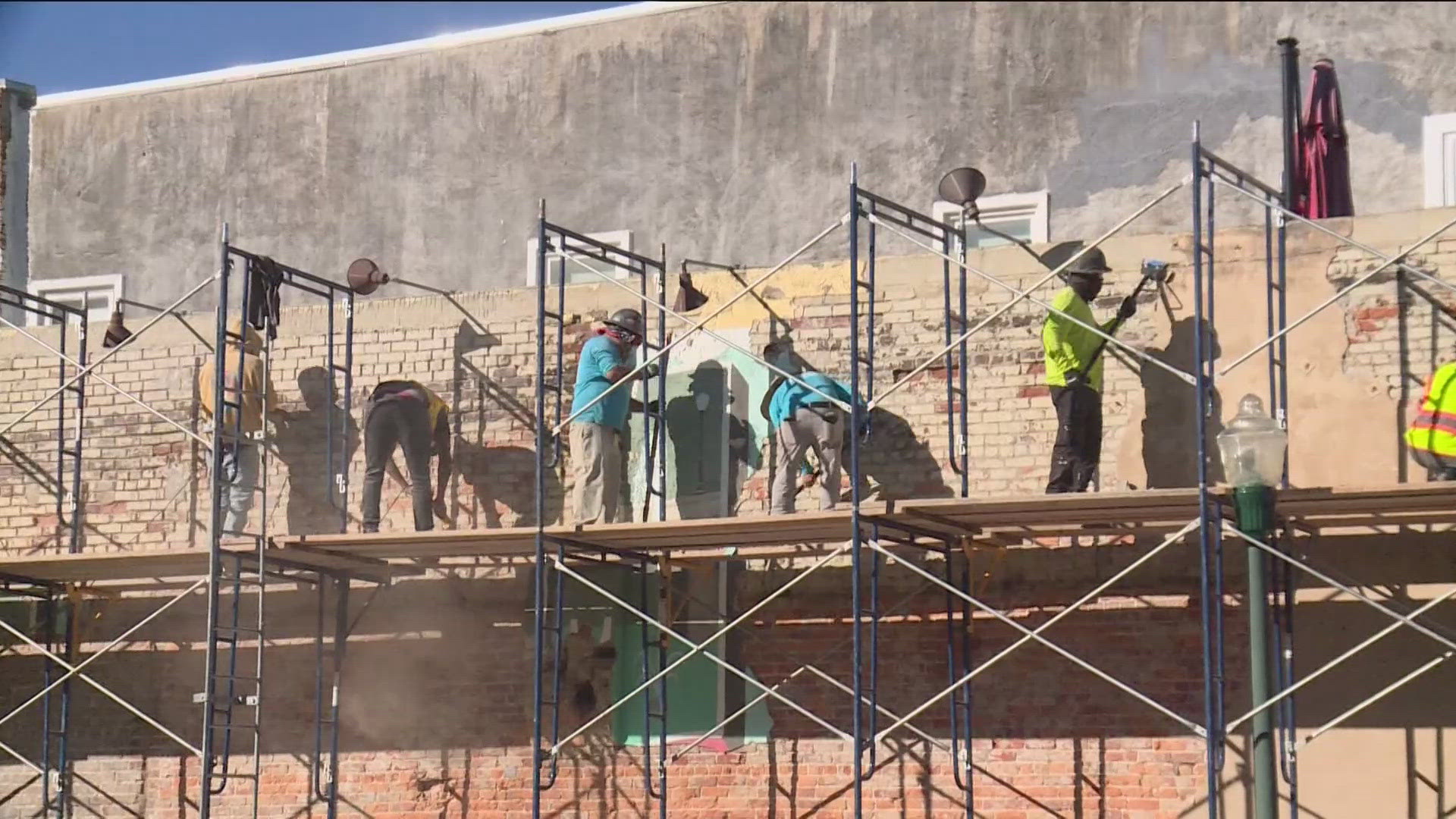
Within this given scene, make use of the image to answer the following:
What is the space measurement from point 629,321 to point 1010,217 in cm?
398

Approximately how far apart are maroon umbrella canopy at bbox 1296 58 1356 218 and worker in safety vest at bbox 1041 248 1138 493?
1.84 metres

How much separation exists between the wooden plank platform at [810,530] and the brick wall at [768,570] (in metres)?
0.29

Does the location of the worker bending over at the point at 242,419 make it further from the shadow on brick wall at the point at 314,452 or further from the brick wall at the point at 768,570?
the brick wall at the point at 768,570

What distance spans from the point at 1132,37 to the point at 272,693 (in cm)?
782

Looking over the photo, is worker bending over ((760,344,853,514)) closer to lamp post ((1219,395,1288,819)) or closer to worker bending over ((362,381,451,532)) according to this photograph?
worker bending over ((362,381,451,532))

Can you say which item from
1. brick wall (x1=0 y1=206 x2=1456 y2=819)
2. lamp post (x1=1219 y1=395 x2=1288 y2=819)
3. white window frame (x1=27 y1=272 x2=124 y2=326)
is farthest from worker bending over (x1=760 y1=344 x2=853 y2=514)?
white window frame (x1=27 y1=272 x2=124 y2=326)

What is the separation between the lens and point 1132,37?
1730cm

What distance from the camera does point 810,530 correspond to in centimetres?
1350

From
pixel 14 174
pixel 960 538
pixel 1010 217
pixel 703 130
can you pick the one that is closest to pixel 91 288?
pixel 14 174

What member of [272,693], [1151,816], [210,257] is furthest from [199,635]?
[1151,816]

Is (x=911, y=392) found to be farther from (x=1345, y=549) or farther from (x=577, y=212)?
(x=577, y=212)

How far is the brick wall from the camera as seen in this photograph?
1344 centimetres

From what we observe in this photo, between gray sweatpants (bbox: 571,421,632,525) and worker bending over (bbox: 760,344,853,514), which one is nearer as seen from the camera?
worker bending over (bbox: 760,344,853,514)

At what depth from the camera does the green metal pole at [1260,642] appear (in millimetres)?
12086
